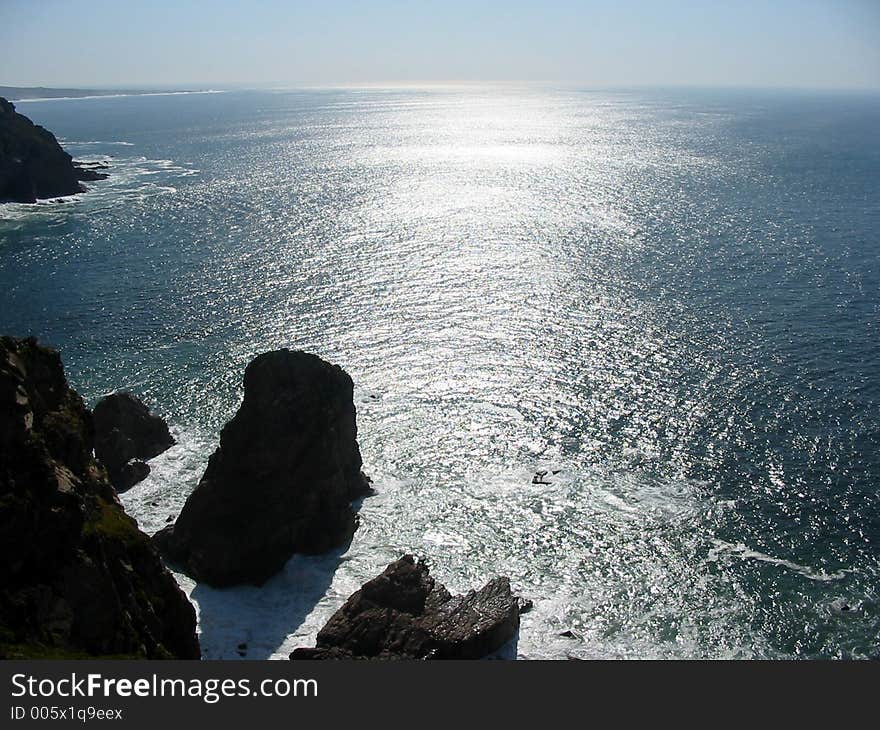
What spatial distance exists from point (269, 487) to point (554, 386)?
37339 mm

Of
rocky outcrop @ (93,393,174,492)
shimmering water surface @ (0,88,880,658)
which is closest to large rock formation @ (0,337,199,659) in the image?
shimmering water surface @ (0,88,880,658)

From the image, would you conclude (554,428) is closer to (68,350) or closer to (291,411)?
(291,411)

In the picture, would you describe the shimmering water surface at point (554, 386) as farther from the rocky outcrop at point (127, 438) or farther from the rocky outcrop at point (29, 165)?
the rocky outcrop at point (29, 165)

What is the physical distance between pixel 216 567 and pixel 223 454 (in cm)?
871

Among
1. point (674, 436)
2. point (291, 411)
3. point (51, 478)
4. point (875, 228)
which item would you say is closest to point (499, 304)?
point (674, 436)

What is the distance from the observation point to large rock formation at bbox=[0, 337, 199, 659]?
3036cm

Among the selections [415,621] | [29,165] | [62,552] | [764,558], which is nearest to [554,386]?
[764,558]

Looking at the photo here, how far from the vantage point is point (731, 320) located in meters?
97.8

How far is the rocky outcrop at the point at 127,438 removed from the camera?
6341cm

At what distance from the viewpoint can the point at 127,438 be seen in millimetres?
65938

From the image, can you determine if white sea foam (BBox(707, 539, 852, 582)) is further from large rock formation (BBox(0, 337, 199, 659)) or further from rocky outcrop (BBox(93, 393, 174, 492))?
rocky outcrop (BBox(93, 393, 174, 492))

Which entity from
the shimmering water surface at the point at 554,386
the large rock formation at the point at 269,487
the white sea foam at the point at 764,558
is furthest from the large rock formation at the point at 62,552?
the white sea foam at the point at 764,558

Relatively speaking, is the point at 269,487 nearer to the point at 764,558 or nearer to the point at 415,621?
the point at 415,621

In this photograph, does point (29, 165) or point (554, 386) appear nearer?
point (554, 386)
